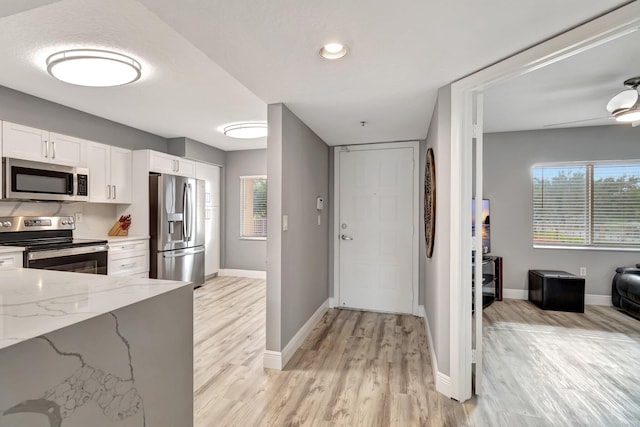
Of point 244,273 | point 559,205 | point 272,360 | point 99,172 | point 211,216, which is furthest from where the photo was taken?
point 244,273

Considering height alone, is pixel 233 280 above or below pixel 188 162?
below

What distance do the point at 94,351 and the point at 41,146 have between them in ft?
11.1

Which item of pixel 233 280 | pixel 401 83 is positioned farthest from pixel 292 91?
pixel 233 280

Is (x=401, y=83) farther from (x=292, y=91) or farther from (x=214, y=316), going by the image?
(x=214, y=316)

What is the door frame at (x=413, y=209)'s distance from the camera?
3785 mm

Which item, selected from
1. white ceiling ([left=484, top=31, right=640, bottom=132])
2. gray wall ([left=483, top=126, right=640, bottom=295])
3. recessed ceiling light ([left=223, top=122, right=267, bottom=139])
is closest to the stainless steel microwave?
recessed ceiling light ([left=223, top=122, right=267, bottom=139])

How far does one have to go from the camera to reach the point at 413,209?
3811mm

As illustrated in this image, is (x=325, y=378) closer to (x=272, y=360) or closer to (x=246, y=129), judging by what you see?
(x=272, y=360)

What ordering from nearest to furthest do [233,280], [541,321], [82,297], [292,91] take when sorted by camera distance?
[82,297]
[292,91]
[541,321]
[233,280]

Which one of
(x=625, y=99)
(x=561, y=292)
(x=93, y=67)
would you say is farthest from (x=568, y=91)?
(x=93, y=67)

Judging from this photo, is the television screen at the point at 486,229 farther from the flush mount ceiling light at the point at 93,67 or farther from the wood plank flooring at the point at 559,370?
the flush mount ceiling light at the point at 93,67

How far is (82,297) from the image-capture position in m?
0.96

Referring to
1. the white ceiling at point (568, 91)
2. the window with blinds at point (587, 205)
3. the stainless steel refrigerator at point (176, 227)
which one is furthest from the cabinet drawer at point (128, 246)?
the window with blinds at point (587, 205)

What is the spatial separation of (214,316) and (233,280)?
1831mm
